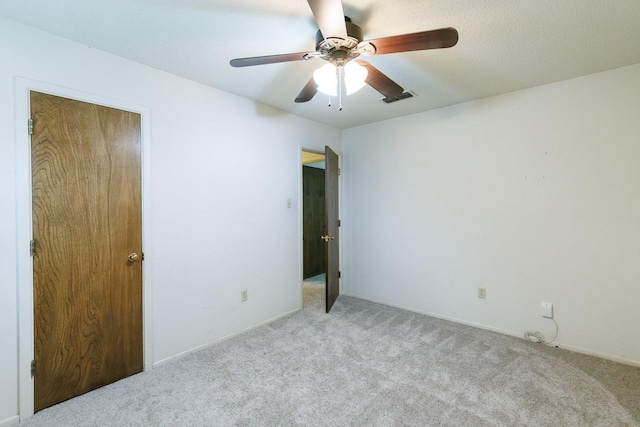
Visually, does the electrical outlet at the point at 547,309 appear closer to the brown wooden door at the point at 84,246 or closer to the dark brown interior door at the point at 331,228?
the dark brown interior door at the point at 331,228

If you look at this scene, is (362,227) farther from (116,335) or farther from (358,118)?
(116,335)

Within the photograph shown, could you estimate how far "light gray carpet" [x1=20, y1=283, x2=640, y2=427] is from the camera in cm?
173

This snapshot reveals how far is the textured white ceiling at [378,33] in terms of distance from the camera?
62.2 inches

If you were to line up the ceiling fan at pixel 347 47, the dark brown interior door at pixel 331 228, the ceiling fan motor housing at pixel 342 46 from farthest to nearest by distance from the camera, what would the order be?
the dark brown interior door at pixel 331 228, the ceiling fan motor housing at pixel 342 46, the ceiling fan at pixel 347 47

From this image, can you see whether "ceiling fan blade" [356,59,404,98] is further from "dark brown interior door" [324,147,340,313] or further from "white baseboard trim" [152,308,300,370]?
"white baseboard trim" [152,308,300,370]

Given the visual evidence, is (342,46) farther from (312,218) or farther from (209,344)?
(312,218)

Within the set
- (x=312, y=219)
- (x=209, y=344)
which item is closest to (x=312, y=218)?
(x=312, y=219)

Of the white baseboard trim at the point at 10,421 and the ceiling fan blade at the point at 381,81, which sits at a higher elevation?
the ceiling fan blade at the point at 381,81

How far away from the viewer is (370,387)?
2.01m

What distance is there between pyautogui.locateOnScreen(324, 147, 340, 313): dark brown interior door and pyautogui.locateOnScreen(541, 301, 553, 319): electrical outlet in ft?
6.84

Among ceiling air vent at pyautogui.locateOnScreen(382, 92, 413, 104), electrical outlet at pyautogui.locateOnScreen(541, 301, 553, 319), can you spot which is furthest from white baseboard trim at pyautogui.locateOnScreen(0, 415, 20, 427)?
electrical outlet at pyautogui.locateOnScreen(541, 301, 553, 319)

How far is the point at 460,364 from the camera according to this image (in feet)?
7.50

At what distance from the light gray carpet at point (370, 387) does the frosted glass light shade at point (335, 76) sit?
2033mm

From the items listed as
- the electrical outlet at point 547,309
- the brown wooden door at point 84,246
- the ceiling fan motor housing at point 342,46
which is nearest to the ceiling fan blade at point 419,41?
the ceiling fan motor housing at point 342,46
